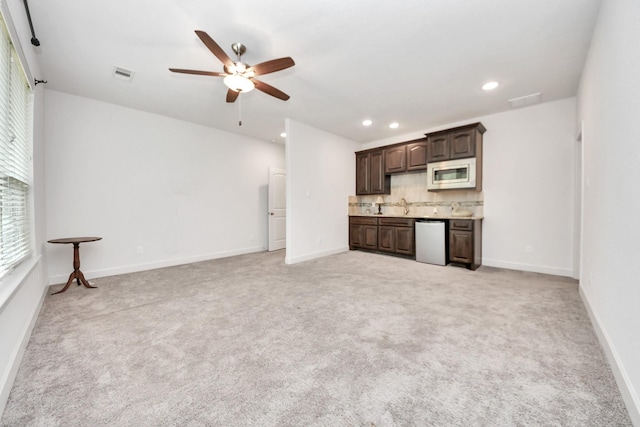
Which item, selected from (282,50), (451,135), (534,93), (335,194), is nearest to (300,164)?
(335,194)

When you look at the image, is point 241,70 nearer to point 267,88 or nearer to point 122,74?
point 267,88

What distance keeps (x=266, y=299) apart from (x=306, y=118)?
10.6 ft

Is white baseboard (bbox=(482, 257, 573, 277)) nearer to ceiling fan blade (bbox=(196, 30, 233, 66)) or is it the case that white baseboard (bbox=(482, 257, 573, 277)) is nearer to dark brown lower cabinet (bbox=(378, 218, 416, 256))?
dark brown lower cabinet (bbox=(378, 218, 416, 256))

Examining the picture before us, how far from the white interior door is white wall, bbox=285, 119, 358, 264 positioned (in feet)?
3.31

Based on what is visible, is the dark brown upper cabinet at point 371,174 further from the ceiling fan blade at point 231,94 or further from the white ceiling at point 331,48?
the ceiling fan blade at point 231,94

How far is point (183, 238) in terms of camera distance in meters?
4.73

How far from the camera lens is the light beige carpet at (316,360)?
4.28 feet

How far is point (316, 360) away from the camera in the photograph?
5.74 feet

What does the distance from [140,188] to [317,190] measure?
10.2ft

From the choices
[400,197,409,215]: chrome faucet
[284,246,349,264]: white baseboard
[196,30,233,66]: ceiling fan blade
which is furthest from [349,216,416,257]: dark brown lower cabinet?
[196,30,233,66]: ceiling fan blade

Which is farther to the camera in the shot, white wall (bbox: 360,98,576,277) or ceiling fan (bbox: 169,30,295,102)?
white wall (bbox: 360,98,576,277)

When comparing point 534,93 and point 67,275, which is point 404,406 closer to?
point 534,93

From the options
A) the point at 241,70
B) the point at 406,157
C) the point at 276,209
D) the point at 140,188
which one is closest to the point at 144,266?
the point at 140,188

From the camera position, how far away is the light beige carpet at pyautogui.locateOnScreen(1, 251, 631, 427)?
1305 millimetres
